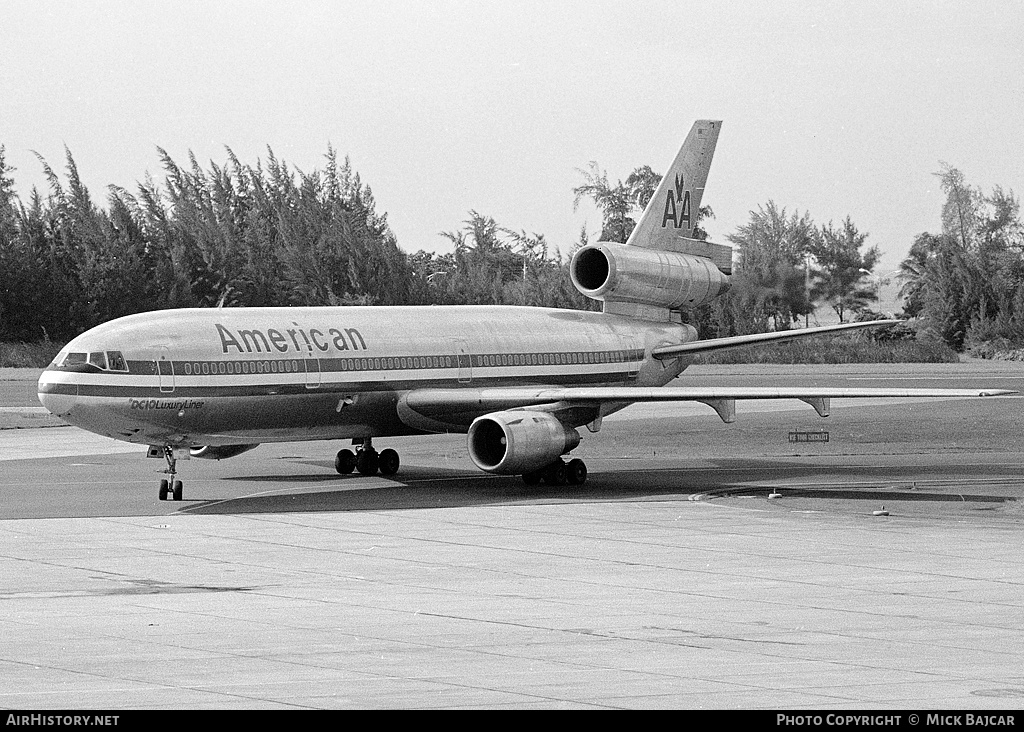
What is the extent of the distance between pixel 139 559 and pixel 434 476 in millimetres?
13586

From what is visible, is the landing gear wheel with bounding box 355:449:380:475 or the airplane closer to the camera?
the airplane

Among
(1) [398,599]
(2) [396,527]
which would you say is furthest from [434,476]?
(1) [398,599]

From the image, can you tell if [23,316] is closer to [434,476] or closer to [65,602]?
[434,476]

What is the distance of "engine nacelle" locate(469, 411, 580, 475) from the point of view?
3102 centimetres

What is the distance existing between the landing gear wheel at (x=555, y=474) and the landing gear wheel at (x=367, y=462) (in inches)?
178

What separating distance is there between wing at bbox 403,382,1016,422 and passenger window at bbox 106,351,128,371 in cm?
668

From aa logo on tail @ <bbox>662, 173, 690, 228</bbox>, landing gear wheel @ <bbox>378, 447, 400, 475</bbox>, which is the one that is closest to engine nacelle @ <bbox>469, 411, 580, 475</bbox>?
landing gear wheel @ <bbox>378, 447, 400, 475</bbox>

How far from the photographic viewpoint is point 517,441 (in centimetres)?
3095

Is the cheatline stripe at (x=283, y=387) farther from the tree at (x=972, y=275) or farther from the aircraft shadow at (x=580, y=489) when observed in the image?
the tree at (x=972, y=275)

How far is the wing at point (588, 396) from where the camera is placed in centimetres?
3140

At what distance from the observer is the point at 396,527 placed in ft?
82.7

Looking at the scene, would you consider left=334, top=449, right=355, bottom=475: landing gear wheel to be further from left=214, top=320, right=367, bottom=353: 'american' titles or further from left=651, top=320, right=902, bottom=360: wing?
left=651, top=320, right=902, bottom=360: wing

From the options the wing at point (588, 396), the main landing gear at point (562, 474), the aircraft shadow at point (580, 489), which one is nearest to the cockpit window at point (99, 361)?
the aircraft shadow at point (580, 489)

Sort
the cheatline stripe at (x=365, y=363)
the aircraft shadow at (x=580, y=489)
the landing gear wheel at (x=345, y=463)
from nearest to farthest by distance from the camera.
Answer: the aircraft shadow at (x=580, y=489)
the cheatline stripe at (x=365, y=363)
the landing gear wheel at (x=345, y=463)
